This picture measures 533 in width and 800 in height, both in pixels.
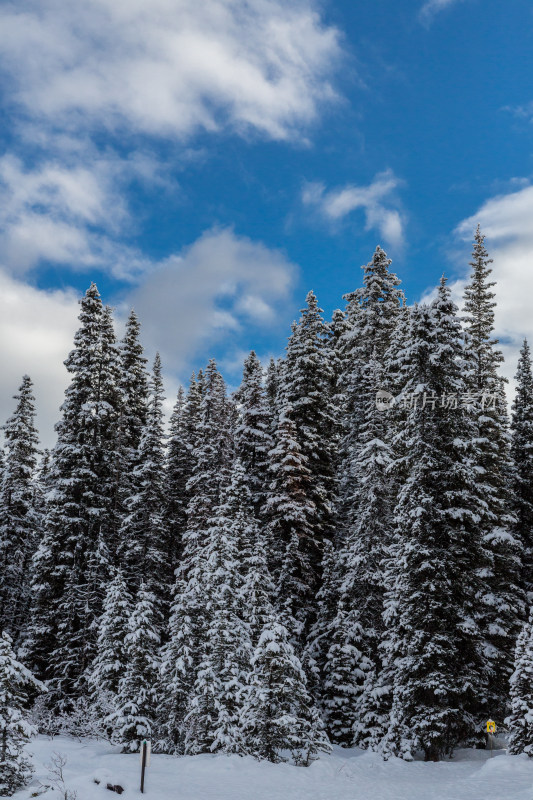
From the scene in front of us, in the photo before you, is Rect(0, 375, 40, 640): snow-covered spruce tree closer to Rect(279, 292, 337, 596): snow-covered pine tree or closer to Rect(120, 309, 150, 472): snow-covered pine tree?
Rect(120, 309, 150, 472): snow-covered pine tree

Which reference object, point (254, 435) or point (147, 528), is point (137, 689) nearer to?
point (147, 528)

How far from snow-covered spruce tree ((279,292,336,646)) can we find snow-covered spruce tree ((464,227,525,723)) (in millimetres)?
8666

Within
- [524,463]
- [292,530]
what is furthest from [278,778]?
[524,463]

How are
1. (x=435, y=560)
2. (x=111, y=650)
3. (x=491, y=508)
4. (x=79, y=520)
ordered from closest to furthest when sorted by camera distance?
1. (x=435, y=560)
2. (x=111, y=650)
3. (x=491, y=508)
4. (x=79, y=520)

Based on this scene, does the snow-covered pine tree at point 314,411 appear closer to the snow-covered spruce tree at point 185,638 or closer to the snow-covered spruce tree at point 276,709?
the snow-covered spruce tree at point 185,638

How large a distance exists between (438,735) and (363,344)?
24235mm

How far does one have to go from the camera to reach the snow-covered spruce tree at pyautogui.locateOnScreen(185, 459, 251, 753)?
62.9 feet

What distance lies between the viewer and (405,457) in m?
22.7

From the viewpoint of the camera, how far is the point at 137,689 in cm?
2009

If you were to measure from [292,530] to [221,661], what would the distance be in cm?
940

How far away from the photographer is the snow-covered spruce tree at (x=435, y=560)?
65.5 ft

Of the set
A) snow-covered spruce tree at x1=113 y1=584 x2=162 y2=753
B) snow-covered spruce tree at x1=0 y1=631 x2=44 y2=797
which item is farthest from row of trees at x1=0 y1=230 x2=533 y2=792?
snow-covered spruce tree at x1=0 y1=631 x2=44 y2=797

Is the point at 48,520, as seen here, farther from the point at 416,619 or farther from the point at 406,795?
the point at 406,795

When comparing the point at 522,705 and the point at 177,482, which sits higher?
the point at 177,482
